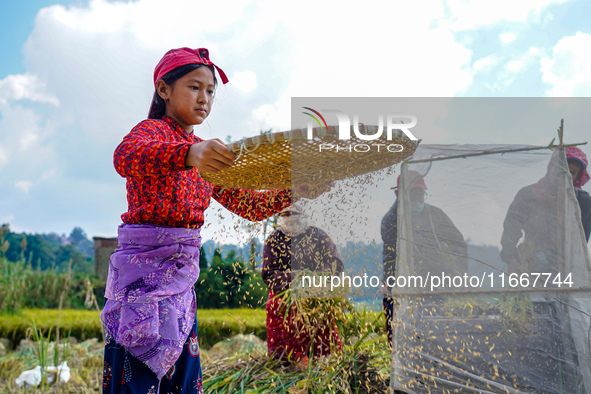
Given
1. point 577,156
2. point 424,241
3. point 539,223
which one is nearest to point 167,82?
point 424,241

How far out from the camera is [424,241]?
284cm

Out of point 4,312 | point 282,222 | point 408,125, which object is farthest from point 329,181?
point 4,312

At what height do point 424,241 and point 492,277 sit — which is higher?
point 424,241

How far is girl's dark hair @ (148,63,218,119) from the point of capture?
5.50 ft

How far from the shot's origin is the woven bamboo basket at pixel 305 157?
146 cm

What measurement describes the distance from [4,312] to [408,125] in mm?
Result: 6865

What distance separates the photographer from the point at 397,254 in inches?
114

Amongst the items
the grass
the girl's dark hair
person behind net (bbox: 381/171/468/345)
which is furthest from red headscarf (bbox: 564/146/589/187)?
the girl's dark hair

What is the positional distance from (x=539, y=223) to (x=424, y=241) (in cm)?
69

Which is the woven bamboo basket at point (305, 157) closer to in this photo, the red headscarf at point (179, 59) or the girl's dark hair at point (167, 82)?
the girl's dark hair at point (167, 82)

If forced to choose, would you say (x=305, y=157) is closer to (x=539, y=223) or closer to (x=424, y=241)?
(x=424, y=241)

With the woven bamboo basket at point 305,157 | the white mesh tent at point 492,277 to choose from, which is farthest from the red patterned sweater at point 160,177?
the white mesh tent at point 492,277

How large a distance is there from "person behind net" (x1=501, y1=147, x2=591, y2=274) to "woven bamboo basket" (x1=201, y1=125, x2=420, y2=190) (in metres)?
1.26

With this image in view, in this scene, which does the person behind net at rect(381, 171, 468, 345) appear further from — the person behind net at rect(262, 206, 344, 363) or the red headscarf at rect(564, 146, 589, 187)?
the red headscarf at rect(564, 146, 589, 187)
